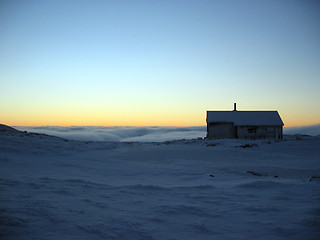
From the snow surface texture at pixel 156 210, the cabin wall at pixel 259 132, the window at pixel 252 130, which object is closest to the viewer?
the snow surface texture at pixel 156 210

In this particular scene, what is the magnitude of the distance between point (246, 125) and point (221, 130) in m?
2.70

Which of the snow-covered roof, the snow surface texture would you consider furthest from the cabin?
the snow surface texture

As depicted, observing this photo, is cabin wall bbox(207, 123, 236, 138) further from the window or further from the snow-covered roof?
the window

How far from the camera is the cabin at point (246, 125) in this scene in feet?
81.3

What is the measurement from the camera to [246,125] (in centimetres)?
2484

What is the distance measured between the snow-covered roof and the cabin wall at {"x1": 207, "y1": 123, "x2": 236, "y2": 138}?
1.87 ft

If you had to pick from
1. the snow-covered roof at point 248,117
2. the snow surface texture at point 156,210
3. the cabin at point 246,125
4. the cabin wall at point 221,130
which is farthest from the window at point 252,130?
the snow surface texture at point 156,210

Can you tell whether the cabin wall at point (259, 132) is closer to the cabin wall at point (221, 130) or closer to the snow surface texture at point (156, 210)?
the cabin wall at point (221, 130)

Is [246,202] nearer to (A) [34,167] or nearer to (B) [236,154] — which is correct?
(A) [34,167]

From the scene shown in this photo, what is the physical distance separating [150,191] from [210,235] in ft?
6.05

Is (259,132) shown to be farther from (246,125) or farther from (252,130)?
(246,125)

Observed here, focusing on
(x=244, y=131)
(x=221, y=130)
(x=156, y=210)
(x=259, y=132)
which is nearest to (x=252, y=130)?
(x=259, y=132)

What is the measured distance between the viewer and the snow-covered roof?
24828 millimetres

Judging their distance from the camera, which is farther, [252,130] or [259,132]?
[252,130]
